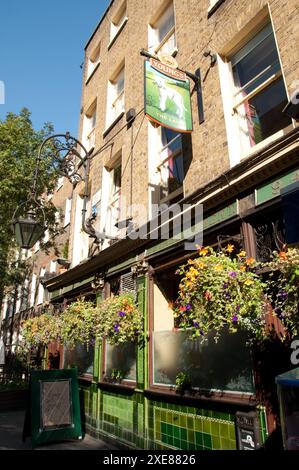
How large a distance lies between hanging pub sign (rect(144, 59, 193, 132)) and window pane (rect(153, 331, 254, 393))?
4088mm

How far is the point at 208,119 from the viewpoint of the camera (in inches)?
274

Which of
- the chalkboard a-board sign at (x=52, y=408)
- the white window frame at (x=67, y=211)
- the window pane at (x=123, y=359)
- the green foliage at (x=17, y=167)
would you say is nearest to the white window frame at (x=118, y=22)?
the green foliage at (x=17, y=167)

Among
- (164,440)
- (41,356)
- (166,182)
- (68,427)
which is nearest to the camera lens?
(164,440)

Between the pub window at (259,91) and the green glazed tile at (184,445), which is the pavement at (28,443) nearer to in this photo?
the green glazed tile at (184,445)

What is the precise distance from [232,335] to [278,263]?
204cm

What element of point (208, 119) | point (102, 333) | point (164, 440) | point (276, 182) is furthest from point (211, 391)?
point (208, 119)

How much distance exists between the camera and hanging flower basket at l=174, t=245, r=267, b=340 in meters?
4.19

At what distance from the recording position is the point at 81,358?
33.6 feet

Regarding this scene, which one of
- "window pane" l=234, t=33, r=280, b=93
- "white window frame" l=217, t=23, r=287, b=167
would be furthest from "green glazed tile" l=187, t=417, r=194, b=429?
"window pane" l=234, t=33, r=280, b=93

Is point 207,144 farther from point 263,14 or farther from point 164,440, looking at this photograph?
point 164,440

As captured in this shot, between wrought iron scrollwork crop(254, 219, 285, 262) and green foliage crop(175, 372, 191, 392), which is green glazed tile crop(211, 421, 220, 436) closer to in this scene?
green foliage crop(175, 372, 191, 392)

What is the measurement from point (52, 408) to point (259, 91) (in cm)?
764

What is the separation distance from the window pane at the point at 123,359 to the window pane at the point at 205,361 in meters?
0.96

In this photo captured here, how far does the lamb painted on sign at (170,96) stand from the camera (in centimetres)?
691
